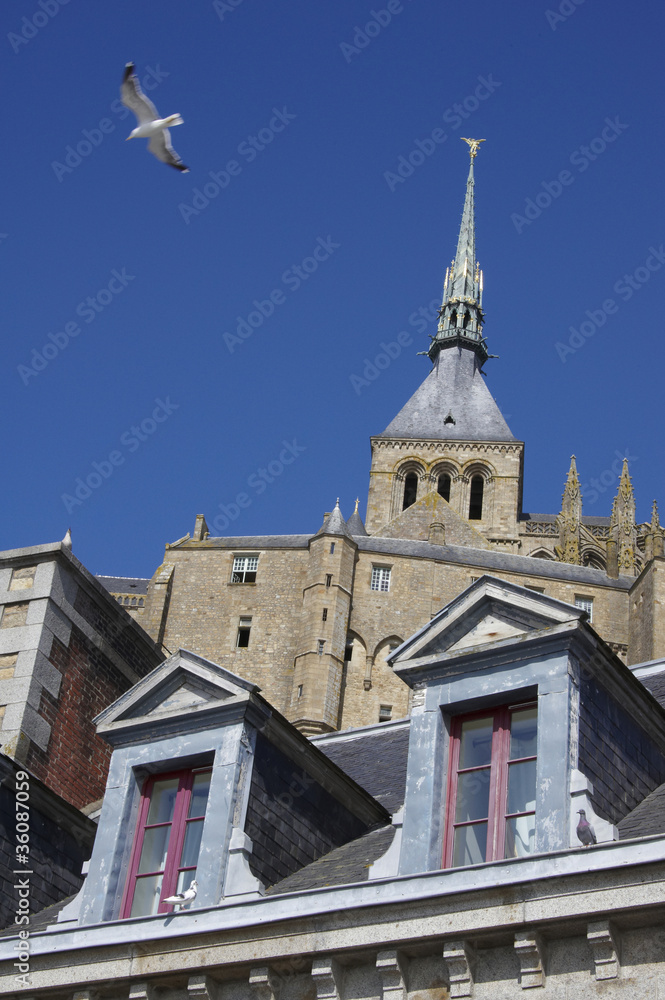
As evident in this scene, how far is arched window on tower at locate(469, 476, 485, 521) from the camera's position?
79500 millimetres

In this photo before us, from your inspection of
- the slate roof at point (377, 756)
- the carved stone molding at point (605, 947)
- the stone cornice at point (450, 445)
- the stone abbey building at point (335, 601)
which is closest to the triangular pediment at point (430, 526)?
the stone abbey building at point (335, 601)

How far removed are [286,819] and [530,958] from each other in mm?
2695

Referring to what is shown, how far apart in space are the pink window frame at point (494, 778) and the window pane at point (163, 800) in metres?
2.19

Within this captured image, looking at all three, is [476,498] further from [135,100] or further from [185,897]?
[185,897]

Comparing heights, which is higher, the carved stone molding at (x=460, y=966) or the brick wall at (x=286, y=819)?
the brick wall at (x=286, y=819)

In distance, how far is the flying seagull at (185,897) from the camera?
27.9 ft

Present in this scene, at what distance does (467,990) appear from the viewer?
24.6 ft

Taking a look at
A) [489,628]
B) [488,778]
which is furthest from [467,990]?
[489,628]

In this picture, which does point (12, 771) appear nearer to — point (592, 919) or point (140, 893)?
point (140, 893)

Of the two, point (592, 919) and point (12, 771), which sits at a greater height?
point (12, 771)

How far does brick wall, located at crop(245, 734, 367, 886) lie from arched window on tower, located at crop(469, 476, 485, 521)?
69465mm

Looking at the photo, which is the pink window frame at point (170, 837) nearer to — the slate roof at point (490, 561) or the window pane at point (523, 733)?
the window pane at point (523, 733)

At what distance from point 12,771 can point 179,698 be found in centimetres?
173

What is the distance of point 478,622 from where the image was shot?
30.3 feet
